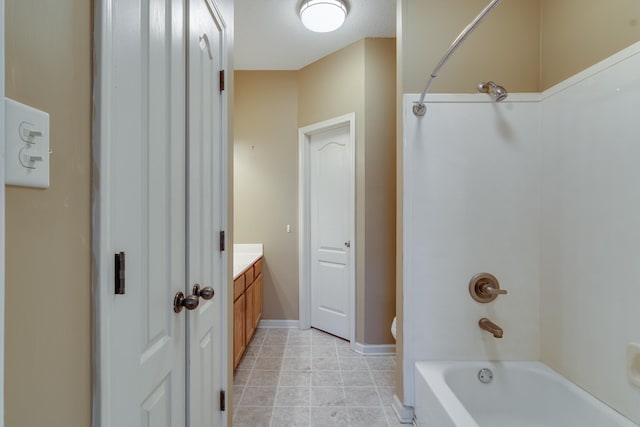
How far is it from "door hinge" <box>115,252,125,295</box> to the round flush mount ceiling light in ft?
7.11

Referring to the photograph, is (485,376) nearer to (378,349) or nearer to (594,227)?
(594,227)

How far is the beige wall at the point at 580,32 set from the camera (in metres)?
1.13

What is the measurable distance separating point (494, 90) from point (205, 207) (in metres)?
1.62

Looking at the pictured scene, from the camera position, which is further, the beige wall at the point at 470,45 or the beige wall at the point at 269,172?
the beige wall at the point at 269,172

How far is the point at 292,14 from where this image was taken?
2.21m

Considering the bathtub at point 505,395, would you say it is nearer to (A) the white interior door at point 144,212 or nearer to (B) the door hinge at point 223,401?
(B) the door hinge at point 223,401

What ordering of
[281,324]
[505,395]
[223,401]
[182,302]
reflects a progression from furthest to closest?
[281,324], [505,395], [223,401], [182,302]

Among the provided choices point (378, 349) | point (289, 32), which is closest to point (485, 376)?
point (378, 349)

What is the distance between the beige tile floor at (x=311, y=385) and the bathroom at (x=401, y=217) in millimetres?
307

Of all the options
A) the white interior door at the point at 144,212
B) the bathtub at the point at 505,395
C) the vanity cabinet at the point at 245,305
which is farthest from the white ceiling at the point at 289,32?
the bathtub at the point at 505,395

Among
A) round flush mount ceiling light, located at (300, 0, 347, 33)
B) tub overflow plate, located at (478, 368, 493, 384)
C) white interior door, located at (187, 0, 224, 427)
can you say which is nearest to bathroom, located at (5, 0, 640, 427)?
tub overflow plate, located at (478, 368, 493, 384)

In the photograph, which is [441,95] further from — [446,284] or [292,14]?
[292,14]

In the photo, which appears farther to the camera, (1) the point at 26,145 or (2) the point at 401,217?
(2) the point at 401,217

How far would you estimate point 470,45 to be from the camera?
1.61 metres
